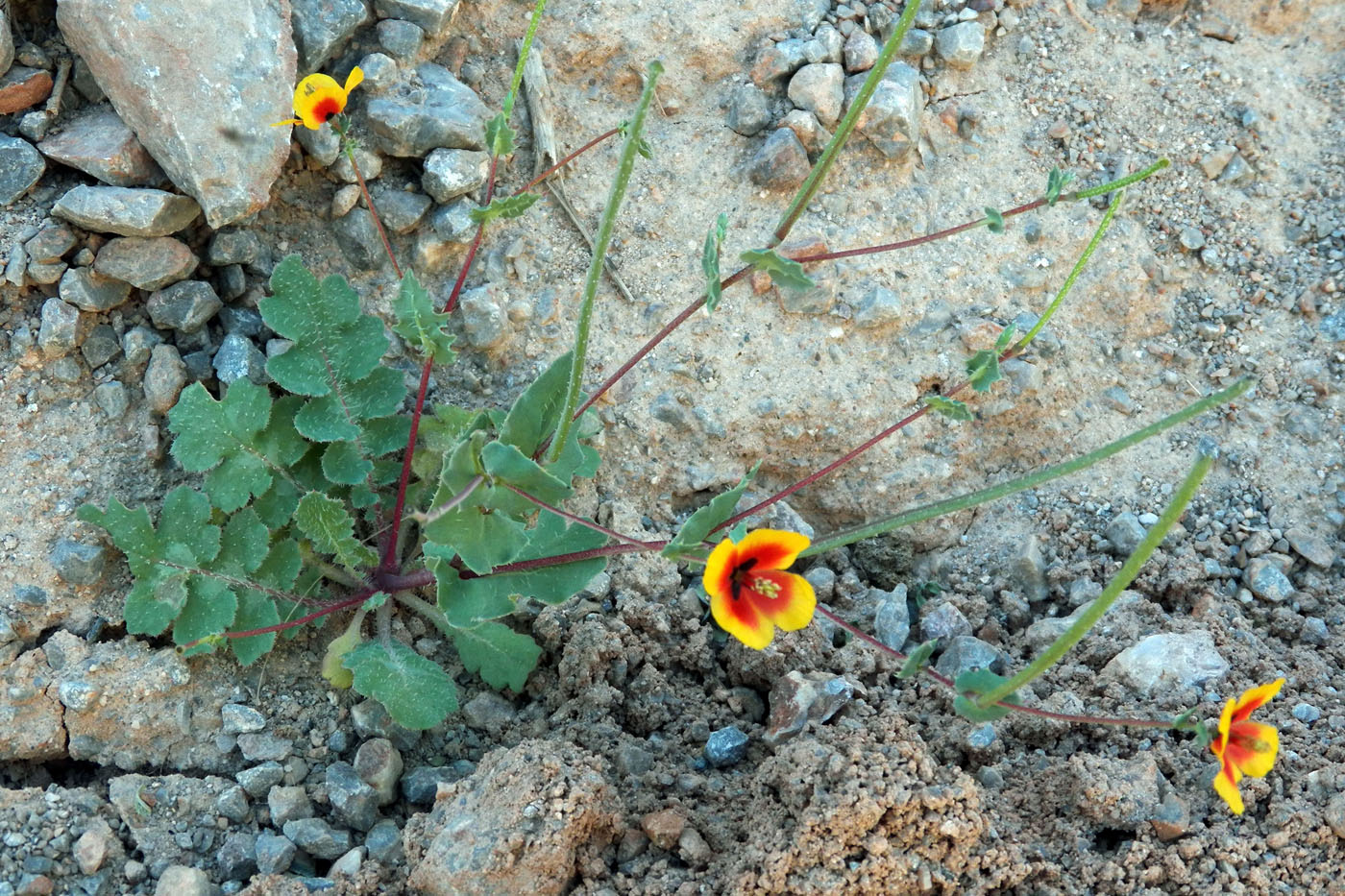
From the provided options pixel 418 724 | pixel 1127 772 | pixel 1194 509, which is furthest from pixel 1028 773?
pixel 418 724

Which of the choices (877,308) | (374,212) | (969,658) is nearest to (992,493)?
(969,658)

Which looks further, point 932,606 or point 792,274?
point 932,606

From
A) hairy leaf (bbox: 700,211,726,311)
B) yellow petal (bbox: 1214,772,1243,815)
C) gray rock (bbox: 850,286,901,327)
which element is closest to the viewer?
yellow petal (bbox: 1214,772,1243,815)

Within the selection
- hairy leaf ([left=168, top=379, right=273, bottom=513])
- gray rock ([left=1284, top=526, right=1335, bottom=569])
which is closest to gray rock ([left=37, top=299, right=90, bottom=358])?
hairy leaf ([left=168, top=379, right=273, bottom=513])

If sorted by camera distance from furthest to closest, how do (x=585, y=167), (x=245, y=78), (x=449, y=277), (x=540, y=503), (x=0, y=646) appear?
(x=585, y=167) → (x=449, y=277) → (x=245, y=78) → (x=0, y=646) → (x=540, y=503)

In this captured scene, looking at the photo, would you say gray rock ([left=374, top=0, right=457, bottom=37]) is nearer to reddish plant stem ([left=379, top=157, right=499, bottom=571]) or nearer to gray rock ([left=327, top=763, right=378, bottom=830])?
reddish plant stem ([left=379, top=157, right=499, bottom=571])

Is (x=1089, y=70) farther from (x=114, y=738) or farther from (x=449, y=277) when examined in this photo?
(x=114, y=738)

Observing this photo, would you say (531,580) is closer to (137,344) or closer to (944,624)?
(944,624)
